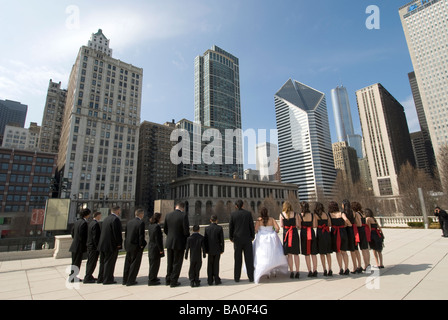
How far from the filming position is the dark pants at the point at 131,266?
225 inches

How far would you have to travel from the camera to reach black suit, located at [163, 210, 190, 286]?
A: 5.71 meters

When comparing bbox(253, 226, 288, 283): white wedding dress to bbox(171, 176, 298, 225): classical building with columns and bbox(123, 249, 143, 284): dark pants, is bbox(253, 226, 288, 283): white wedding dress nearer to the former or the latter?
bbox(123, 249, 143, 284): dark pants

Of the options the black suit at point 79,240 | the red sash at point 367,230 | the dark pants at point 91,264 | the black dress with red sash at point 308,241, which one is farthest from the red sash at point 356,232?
the black suit at point 79,240

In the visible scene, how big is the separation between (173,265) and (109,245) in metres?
1.99

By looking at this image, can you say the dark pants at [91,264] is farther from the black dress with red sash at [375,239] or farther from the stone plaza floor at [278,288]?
the black dress with red sash at [375,239]

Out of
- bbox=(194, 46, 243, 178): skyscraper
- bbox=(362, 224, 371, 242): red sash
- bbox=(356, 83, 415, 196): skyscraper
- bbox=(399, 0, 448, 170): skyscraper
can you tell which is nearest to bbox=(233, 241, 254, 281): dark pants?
bbox=(362, 224, 371, 242): red sash

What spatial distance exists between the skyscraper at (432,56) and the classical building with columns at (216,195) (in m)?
79.5

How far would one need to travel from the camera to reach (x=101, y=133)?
65625 mm

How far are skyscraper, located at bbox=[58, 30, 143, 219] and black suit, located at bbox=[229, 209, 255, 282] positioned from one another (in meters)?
61.8

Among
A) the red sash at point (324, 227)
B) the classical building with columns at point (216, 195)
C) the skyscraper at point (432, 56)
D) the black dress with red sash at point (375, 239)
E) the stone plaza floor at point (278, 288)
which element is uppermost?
the skyscraper at point (432, 56)

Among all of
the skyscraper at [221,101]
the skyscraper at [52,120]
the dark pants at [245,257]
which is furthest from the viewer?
the skyscraper at [221,101]

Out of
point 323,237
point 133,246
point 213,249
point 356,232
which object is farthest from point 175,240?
point 356,232

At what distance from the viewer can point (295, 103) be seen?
17800cm
